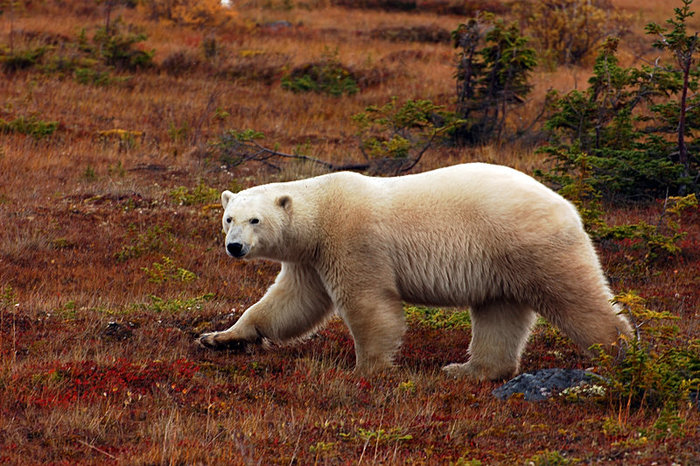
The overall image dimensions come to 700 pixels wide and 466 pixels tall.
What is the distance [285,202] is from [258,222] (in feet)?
0.93

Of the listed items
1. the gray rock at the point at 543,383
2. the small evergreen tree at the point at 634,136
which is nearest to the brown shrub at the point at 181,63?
the small evergreen tree at the point at 634,136

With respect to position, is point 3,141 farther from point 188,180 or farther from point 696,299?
point 696,299

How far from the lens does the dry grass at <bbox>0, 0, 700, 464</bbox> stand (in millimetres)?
4344

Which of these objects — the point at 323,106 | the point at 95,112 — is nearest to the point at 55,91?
the point at 95,112

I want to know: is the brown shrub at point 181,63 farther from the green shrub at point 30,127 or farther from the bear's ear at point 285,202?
the bear's ear at point 285,202

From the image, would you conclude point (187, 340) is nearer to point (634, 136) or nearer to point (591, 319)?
point (591, 319)

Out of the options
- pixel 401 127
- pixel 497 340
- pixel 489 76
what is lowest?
pixel 497 340

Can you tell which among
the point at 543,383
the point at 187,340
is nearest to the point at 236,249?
the point at 187,340

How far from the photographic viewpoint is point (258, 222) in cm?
618

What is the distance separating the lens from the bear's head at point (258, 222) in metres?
6.08

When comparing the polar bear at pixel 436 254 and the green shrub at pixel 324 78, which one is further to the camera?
the green shrub at pixel 324 78

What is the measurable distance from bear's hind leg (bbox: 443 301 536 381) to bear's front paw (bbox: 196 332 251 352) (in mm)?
1695

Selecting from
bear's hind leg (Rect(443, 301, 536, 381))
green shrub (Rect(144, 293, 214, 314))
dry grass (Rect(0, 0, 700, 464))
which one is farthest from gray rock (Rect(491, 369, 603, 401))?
green shrub (Rect(144, 293, 214, 314))

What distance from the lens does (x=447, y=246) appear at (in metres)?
6.04
